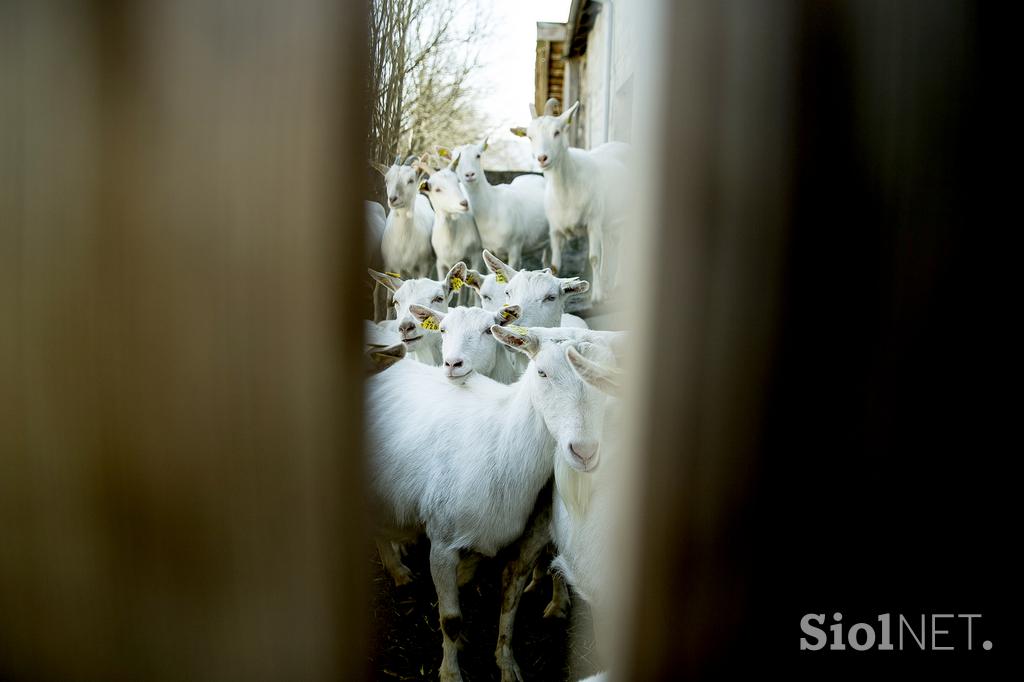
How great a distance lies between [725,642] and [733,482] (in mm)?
131

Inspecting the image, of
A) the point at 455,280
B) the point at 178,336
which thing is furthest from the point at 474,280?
the point at 178,336

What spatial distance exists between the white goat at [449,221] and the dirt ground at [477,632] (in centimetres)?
73

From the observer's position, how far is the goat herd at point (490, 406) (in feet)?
3.47

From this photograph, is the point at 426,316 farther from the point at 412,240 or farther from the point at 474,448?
the point at 474,448

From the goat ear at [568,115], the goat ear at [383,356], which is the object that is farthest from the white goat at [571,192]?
the goat ear at [383,356]

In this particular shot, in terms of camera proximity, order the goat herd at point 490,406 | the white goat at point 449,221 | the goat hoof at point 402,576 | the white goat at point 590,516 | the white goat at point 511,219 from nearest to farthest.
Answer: the white goat at point 590,516 < the goat herd at point 490,406 < the goat hoof at point 402,576 < the white goat at point 449,221 < the white goat at point 511,219

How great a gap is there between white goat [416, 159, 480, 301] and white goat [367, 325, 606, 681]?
341 millimetres

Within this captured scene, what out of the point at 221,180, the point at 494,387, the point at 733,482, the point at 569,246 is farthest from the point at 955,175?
the point at 569,246

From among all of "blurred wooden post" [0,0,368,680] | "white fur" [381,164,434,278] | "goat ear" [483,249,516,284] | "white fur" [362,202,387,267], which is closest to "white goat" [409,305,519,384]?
"white fur" [381,164,434,278]

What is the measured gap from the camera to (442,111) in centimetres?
95

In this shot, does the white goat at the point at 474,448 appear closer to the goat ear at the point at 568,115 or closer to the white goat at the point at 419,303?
the white goat at the point at 419,303

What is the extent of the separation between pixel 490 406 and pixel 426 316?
0.33 metres

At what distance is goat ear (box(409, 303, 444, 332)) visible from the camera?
175 cm

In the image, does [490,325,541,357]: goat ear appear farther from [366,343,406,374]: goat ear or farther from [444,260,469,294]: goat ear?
[444,260,469,294]: goat ear
